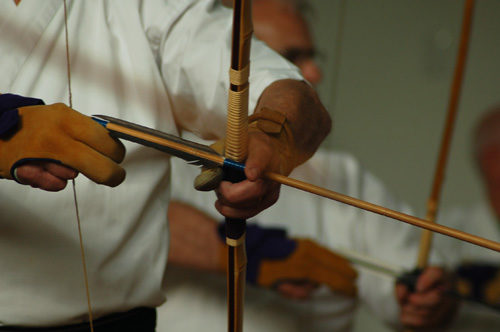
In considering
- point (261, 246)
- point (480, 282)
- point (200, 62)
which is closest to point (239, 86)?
point (200, 62)

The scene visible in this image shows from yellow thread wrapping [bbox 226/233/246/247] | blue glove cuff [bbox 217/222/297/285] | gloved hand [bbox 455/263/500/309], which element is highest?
yellow thread wrapping [bbox 226/233/246/247]

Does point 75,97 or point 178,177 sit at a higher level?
point 75,97

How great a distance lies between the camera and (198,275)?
0.89 meters

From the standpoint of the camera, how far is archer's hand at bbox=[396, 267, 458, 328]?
2.96 feet

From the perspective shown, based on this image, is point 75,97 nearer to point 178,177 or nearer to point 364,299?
point 178,177

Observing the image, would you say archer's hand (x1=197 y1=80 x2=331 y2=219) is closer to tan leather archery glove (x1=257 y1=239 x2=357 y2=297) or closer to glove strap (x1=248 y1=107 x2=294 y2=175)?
glove strap (x1=248 y1=107 x2=294 y2=175)

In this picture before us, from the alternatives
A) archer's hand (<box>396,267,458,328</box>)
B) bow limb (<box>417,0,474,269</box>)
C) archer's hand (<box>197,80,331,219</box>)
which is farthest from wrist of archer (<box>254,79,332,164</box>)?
archer's hand (<box>396,267,458,328</box>)

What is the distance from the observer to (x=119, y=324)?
0.49m

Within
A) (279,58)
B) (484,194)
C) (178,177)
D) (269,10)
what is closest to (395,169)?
(484,194)

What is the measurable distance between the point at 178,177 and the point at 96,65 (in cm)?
32

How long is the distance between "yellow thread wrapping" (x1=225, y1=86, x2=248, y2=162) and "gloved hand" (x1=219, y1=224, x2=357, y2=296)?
19.6 inches

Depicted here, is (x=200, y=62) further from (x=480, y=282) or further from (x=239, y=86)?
(x=480, y=282)

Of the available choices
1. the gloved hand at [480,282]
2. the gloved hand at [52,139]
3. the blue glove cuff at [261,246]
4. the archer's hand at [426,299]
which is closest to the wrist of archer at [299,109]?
the gloved hand at [52,139]

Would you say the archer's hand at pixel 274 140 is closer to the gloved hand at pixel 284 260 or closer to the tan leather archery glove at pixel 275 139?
the tan leather archery glove at pixel 275 139
